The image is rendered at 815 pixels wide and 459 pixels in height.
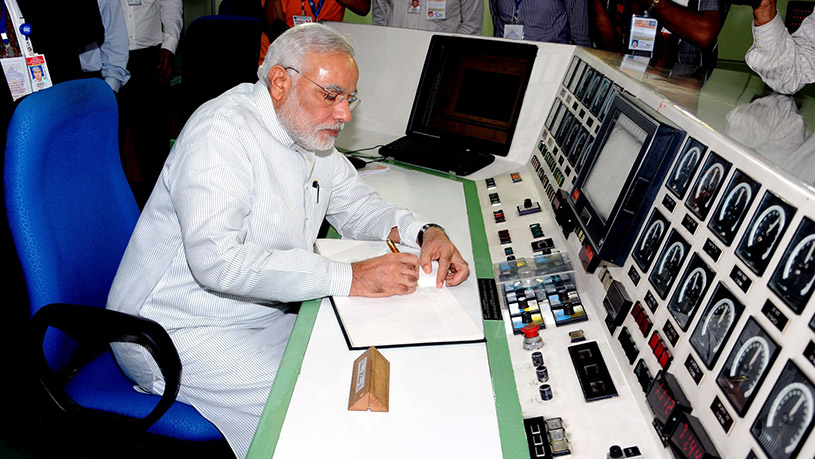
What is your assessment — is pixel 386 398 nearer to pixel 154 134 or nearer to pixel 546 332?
pixel 546 332

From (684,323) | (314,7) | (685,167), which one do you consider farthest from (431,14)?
(684,323)

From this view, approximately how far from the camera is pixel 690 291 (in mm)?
895

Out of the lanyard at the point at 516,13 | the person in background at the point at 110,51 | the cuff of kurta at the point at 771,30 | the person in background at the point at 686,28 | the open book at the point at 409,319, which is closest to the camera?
the open book at the point at 409,319

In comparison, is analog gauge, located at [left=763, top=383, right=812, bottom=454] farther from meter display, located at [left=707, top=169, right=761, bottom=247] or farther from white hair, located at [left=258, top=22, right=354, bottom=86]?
white hair, located at [left=258, top=22, right=354, bottom=86]

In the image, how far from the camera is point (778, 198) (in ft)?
2.52

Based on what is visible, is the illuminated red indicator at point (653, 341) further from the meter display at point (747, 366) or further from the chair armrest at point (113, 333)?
the chair armrest at point (113, 333)

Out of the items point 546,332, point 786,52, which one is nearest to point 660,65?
point 786,52

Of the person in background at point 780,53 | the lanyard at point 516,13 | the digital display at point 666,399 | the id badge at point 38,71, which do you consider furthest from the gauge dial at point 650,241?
the lanyard at point 516,13

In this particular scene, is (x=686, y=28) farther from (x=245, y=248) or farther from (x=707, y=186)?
(x=245, y=248)

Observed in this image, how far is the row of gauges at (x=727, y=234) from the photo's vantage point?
704mm

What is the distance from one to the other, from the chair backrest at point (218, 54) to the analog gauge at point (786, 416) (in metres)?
3.20

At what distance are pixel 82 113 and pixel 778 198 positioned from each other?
1.30 meters

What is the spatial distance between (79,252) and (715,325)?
47.4 inches

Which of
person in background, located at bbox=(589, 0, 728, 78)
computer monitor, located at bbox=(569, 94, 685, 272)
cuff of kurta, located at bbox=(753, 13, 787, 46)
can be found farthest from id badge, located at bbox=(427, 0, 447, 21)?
computer monitor, located at bbox=(569, 94, 685, 272)
